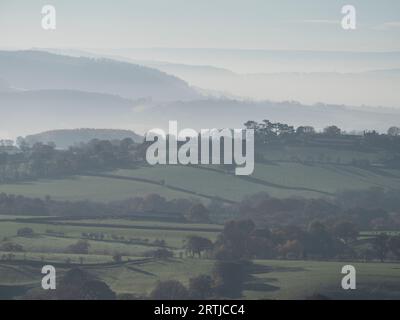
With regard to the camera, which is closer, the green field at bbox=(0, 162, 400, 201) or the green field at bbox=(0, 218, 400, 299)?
the green field at bbox=(0, 218, 400, 299)

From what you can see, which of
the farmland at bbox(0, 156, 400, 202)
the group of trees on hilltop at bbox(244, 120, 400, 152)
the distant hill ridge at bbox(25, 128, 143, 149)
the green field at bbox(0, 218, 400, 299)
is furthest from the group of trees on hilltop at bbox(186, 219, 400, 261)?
the distant hill ridge at bbox(25, 128, 143, 149)

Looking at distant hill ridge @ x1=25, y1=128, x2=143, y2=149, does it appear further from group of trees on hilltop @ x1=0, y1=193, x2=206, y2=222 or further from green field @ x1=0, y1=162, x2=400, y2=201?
group of trees on hilltop @ x1=0, y1=193, x2=206, y2=222

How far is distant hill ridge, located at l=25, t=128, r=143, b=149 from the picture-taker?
346ft

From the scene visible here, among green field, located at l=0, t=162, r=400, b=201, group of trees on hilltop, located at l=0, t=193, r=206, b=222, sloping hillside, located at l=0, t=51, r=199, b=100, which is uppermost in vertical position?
sloping hillside, located at l=0, t=51, r=199, b=100

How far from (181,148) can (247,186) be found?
10641 millimetres

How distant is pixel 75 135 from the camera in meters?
112

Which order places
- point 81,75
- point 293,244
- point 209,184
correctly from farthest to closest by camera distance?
point 81,75 → point 209,184 → point 293,244

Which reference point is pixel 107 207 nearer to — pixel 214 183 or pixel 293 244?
pixel 214 183

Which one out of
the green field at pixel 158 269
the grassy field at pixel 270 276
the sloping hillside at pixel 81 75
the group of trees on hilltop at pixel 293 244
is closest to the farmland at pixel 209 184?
the green field at pixel 158 269

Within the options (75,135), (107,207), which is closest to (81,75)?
(75,135)

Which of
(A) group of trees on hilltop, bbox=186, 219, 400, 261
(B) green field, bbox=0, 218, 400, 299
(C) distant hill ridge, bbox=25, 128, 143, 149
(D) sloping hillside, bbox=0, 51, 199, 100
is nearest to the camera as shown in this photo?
(B) green field, bbox=0, 218, 400, 299

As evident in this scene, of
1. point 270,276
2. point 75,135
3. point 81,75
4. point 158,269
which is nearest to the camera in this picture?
point 270,276

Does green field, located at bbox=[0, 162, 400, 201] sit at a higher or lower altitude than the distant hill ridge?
lower

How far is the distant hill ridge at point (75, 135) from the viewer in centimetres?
10556
